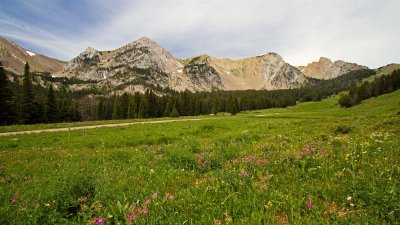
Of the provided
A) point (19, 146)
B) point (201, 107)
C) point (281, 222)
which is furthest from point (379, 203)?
point (201, 107)

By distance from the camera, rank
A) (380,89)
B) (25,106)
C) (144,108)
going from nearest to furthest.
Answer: (25,106) < (144,108) < (380,89)

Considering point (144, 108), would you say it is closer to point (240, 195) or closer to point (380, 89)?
point (240, 195)

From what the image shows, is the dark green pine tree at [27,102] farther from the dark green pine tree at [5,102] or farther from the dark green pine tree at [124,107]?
the dark green pine tree at [124,107]

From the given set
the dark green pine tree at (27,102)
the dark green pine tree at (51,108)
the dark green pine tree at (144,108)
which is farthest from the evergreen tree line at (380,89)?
the dark green pine tree at (27,102)

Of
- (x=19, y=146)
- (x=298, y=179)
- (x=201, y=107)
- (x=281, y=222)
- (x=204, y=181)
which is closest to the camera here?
(x=281, y=222)

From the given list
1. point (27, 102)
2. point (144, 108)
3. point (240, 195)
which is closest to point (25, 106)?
point (27, 102)

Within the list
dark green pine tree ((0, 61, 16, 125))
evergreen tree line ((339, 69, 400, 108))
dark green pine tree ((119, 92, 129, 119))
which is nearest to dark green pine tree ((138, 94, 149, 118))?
dark green pine tree ((119, 92, 129, 119))

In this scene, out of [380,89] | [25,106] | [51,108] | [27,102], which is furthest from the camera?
[380,89]

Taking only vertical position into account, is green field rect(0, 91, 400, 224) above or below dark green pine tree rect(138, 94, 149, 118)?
above

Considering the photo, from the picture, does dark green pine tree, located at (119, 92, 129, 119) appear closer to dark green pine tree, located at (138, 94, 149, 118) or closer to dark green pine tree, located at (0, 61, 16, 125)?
dark green pine tree, located at (138, 94, 149, 118)

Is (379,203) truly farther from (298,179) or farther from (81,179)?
(81,179)

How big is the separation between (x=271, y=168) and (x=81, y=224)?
536 centimetres

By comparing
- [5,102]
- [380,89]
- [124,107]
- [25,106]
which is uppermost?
[5,102]

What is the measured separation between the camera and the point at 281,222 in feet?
13.6
